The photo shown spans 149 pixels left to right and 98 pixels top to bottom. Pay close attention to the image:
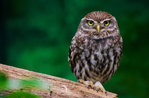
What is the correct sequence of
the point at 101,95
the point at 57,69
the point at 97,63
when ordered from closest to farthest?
the point at 101,95
the point at 97,63
the point at 57,69

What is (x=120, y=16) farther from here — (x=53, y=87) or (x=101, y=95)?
(x=53, y=87)

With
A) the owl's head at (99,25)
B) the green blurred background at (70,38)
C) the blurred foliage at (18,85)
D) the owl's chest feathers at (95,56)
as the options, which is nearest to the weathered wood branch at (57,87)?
the owl's chest feathers at (95,56)

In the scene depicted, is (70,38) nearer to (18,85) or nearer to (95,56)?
(95,56)

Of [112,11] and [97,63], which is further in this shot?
[112,11]

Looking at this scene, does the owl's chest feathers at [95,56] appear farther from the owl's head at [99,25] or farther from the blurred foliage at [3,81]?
the blurred foliage at [3,81]

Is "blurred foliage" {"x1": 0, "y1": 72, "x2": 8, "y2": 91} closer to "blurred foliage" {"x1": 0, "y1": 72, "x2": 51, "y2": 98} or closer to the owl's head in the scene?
"blurred foliage" {"x1": 0, "y1": 72, "x2": 51, "y2": 98}

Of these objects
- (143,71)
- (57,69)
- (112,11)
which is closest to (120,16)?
(112,11)

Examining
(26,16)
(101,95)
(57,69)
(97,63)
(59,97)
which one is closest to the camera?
(59,97)

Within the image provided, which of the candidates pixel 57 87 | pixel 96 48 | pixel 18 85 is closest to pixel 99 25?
pixel 96 48
